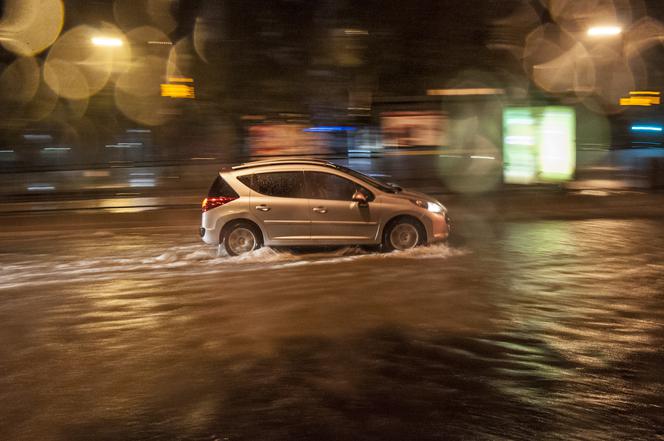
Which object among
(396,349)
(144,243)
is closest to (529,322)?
(396,349)

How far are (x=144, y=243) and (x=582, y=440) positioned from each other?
10777 mm

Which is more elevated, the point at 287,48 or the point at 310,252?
the point at 287,48

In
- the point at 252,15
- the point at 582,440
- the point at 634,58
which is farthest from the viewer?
the point at 634,58

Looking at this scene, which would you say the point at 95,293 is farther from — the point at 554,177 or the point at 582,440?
the point at 554,177

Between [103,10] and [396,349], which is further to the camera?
[103,10]

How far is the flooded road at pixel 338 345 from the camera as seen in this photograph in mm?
Result: 5438

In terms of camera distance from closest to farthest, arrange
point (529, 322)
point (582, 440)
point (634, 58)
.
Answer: point (582, 440)
point (529, 322)
point (634, 58)

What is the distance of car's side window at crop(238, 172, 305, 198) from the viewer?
1227cm

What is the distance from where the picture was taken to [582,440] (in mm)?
4996

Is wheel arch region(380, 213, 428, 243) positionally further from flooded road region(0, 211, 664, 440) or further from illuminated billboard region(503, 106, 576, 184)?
illuminated billboard region(503, 106, 576, 184)

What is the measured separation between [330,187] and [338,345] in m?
5.29

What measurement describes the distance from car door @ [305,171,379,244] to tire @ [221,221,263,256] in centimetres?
94

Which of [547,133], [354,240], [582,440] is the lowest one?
[582,440]

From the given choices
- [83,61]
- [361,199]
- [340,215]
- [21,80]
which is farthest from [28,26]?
[361,199]
